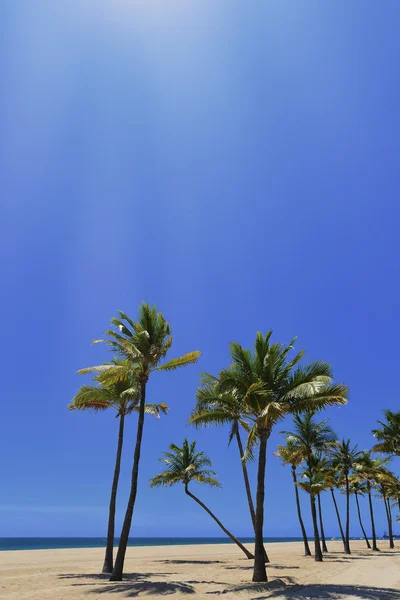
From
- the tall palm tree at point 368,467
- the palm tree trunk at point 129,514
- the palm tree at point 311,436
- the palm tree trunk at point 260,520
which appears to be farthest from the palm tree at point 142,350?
the tall palm tree at point 368,467

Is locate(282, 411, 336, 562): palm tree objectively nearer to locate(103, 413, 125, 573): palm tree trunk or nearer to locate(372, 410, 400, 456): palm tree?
locate(372, 410, 400, 456): palm tree

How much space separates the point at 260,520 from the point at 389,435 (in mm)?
18019

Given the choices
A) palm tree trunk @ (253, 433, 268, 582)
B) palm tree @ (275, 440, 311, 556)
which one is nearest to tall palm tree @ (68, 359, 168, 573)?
palm tree trunk @ (253, 433, 268, 582)

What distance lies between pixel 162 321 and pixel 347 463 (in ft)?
104

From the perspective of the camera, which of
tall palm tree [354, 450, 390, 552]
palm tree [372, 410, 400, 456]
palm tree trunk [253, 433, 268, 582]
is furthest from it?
tall palm tree [354, 450, 390, 552]

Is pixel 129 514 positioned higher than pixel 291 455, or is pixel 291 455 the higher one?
pixel 291 455

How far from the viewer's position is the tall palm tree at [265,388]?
14.6 m

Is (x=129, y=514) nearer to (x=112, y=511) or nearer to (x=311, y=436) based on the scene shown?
(x=112, y=511)

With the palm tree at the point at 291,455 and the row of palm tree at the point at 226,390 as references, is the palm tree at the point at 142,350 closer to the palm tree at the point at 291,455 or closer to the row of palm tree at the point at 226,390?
the row of palm tree at the point at 226,390

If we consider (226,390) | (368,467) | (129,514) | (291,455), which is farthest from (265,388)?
(368,467)

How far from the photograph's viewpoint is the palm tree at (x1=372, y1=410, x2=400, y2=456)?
92.8 feet

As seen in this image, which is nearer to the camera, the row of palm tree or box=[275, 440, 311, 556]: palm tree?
the row of palm tree

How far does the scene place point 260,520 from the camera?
14.5m

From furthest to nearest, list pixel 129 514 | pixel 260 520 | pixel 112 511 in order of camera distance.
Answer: pixel 112 511
pixel 129 514
pixel 260 520
